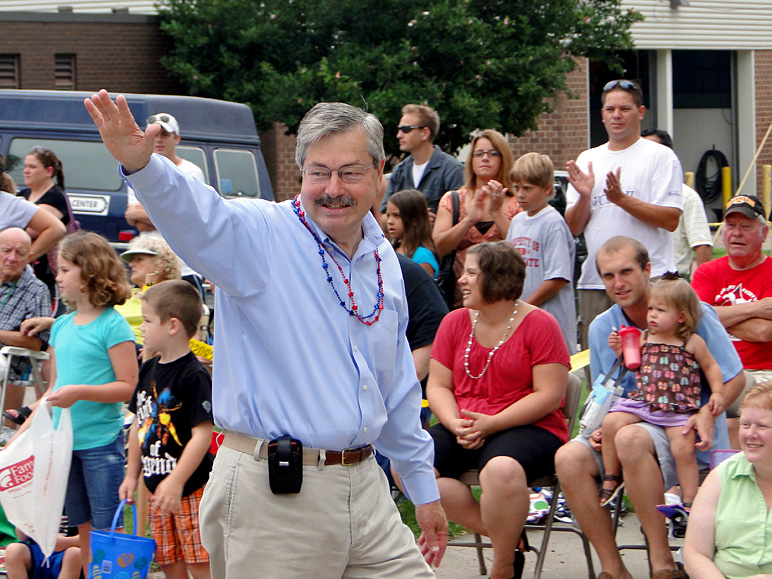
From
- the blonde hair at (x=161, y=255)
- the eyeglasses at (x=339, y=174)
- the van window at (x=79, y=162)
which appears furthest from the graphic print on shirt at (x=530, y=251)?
the van window at (x=79, y=162)

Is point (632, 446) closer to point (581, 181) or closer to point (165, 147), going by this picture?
point (581, 181)

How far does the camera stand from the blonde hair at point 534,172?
6.16 meters

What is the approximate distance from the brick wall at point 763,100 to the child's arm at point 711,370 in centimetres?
2243

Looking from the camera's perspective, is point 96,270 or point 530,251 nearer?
point 96,270

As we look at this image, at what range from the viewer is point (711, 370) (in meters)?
4.35

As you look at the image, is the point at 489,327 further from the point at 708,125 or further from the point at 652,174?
the point at 708,125

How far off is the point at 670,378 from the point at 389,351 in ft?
6.16

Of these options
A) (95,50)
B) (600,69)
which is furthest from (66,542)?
(600,69)

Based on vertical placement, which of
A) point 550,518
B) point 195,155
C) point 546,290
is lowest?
point 550,518

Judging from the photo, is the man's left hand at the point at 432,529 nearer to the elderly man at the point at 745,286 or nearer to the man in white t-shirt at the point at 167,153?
the elderly man at the point at 745,286

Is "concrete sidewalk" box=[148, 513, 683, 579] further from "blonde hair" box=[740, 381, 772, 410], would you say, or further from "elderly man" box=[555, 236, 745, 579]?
"blonde hair" box=[740, 381, 772, 410]

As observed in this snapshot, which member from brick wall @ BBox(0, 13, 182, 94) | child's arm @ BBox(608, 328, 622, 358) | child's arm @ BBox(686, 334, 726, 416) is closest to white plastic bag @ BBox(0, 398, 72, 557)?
child's arm @ BBox(608, 328, 622, 358)

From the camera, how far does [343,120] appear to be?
2.78m

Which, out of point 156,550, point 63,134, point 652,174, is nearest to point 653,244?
point 652,174
